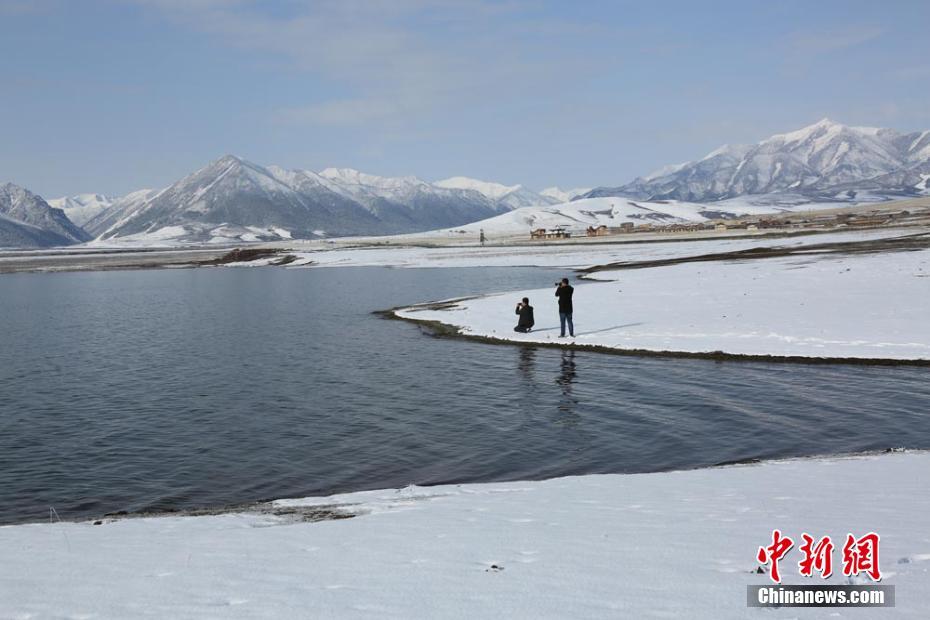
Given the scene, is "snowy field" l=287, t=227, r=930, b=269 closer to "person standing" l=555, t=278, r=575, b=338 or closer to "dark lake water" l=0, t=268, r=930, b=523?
"person standing" l=555, t=278, r=575, b=338

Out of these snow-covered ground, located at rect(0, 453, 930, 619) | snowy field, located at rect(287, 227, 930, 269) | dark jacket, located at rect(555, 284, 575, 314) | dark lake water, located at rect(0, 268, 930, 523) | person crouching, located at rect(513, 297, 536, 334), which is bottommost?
dark lake water, located at rect(0, 268, 930, 523)

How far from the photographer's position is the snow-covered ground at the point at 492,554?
789cm

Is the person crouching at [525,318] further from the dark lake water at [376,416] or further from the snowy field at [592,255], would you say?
the snowy field at [592,255]

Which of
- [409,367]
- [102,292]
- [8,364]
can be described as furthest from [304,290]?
[409,367]

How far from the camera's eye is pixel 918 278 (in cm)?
4272

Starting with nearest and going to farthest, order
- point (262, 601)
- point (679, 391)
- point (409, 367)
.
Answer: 1. point (262, 601)
2. point (679, 391)
3. point (409, 367)

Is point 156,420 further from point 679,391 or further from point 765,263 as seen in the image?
point 765,263

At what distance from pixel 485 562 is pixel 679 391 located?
53.6 feet
